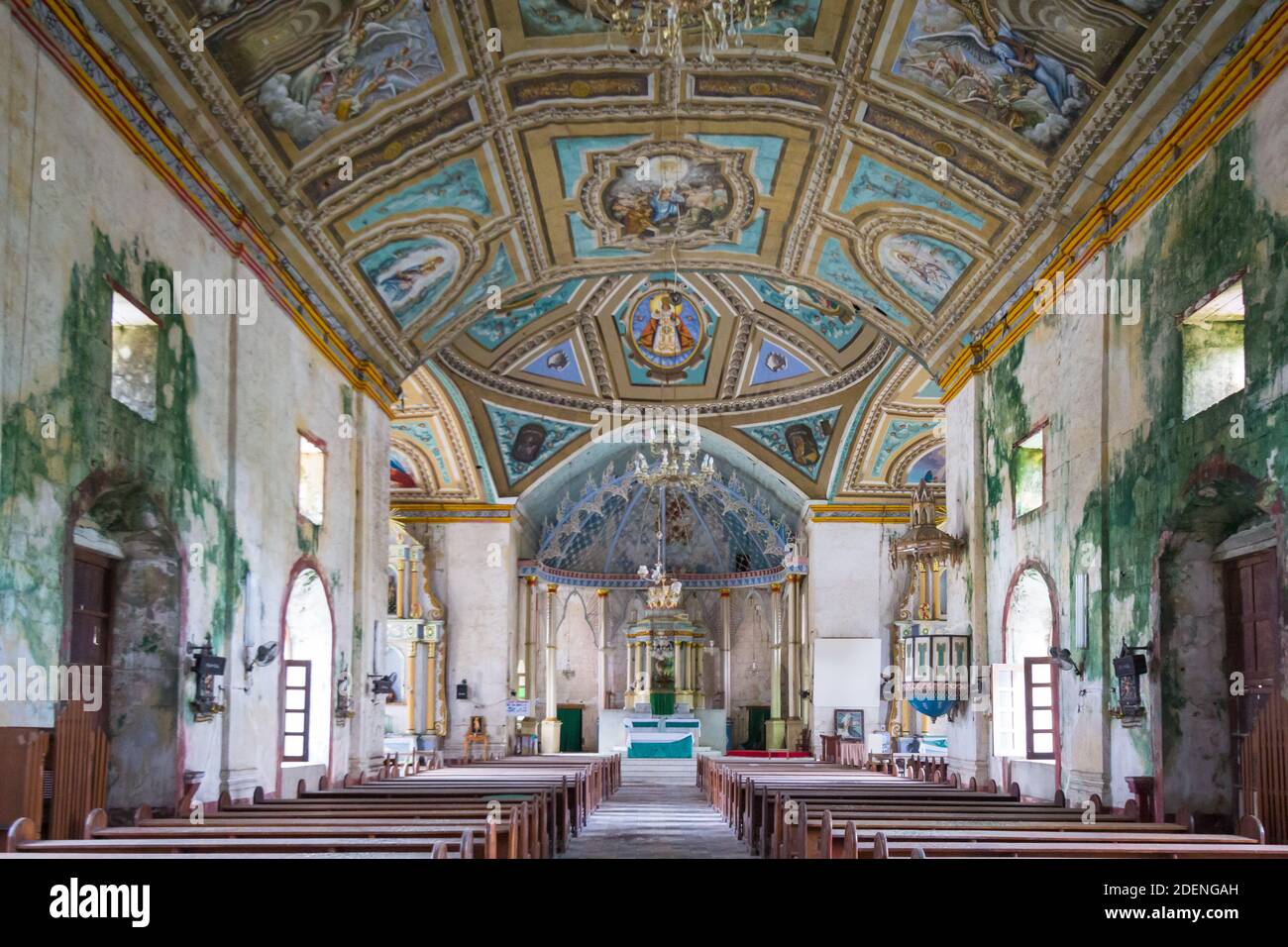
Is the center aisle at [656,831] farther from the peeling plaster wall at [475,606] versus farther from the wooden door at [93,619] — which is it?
the peeling plaster wall at [475,606]

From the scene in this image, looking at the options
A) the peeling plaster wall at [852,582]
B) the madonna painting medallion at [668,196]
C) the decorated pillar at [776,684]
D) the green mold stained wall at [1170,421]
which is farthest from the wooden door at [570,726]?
the green mold stained wall at [1170,421]

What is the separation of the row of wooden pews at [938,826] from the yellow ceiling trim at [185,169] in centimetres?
793

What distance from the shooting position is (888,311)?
1992 cm

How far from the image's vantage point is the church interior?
31.3ft

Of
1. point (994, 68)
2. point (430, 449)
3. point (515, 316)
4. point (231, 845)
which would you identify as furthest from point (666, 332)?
point (231, 845)

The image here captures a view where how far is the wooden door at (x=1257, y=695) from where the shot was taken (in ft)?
32.7

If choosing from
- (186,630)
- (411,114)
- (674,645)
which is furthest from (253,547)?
(674,645)

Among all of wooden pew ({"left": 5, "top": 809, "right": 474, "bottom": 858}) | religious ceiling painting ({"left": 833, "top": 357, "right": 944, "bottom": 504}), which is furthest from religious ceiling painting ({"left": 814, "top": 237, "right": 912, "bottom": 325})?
wooden pew ({"left": 5, "top": 809, "right": 474, "bottom": 858})

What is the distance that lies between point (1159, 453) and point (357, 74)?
859cm

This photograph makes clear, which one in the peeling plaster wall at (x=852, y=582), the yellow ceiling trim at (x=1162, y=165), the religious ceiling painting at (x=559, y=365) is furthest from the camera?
the peeling plaster wall at (x=852, y=582)

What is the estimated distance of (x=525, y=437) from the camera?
2969 centimetres
